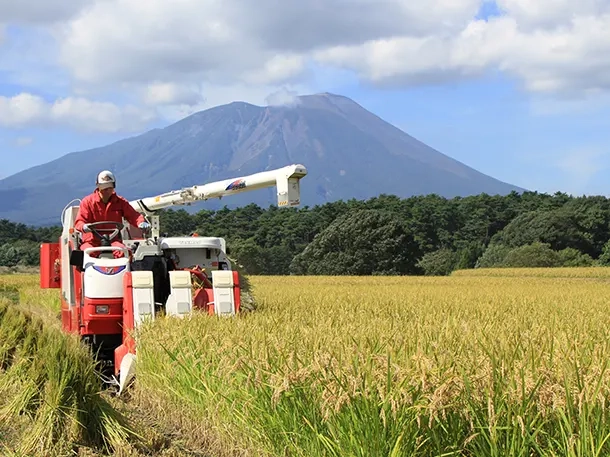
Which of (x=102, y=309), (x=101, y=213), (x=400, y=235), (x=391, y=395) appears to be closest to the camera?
(x=391, y=395)

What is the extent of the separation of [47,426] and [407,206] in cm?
7663

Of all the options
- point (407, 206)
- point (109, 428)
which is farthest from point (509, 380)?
point (407, 206)

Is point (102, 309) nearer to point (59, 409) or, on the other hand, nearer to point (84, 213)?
point (84, 213)

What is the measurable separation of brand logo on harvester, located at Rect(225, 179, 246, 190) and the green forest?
133 ft

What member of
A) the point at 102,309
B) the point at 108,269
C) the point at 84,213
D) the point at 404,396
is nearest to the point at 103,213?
the point at 84,213

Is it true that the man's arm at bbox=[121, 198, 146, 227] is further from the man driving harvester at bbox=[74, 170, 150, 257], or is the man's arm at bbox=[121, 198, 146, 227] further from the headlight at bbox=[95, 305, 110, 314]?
the headlight at bbox=[95, 305, 110, 314]

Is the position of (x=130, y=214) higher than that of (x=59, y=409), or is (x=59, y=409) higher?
(x=130, y=214)

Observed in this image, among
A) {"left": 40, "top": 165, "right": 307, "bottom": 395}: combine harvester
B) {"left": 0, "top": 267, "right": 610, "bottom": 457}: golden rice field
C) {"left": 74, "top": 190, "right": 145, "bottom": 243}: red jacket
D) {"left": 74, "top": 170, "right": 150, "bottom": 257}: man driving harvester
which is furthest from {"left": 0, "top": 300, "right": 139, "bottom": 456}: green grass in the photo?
{"left": 74, "top": 190, "right": 145, "bottom": 243}: red jacket

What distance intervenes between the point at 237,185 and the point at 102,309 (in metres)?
2.52

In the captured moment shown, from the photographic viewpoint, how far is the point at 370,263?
183ft

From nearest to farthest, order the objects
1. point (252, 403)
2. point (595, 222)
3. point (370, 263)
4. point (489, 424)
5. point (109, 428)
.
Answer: point (489, 424)
point (252, 403)
point (109, 428)
point (370, 263)
point (595, 222)

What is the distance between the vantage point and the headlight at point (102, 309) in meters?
8.44

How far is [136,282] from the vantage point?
8078 millimetres

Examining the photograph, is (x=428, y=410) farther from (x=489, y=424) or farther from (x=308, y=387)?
(x=308, y=387)
